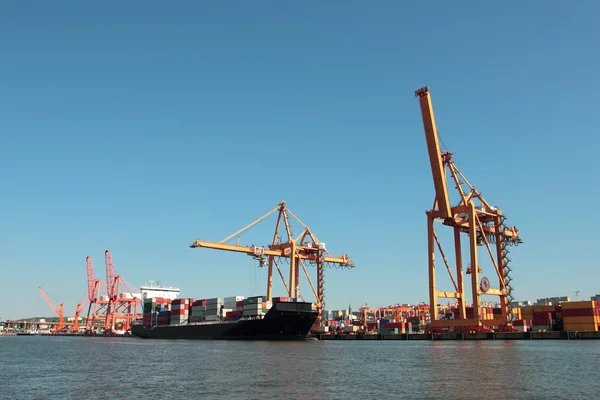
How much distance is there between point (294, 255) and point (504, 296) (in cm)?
2683

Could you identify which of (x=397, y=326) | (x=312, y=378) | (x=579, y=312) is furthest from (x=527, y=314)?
(x=312, y=378)

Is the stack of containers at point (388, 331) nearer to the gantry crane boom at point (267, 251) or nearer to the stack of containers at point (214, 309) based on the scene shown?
the gantry crane boom at point (267, 251)

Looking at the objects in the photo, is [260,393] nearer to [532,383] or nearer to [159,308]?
[532,383]

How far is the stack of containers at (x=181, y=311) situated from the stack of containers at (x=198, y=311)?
1.31m

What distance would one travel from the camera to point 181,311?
245 feet

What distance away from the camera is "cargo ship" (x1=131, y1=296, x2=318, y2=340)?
60.2 metres

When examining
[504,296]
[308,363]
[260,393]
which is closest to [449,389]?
[260,393]

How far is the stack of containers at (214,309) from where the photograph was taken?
68.2 meters

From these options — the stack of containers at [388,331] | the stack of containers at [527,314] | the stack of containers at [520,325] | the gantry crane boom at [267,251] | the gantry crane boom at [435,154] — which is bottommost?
the stack of containers at [388,331]

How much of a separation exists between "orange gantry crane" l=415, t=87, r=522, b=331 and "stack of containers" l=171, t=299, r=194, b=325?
33254 millimetres

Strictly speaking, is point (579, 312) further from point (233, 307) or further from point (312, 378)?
point (312, 378)

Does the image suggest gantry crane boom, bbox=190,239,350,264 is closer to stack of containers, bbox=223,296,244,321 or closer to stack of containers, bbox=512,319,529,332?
stack of containers, bbox=223,296,244,321

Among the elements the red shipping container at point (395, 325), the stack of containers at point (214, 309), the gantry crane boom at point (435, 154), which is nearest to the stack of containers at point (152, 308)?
the stack of containers at point (214, 309)

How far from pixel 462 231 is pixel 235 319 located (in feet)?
96.8
